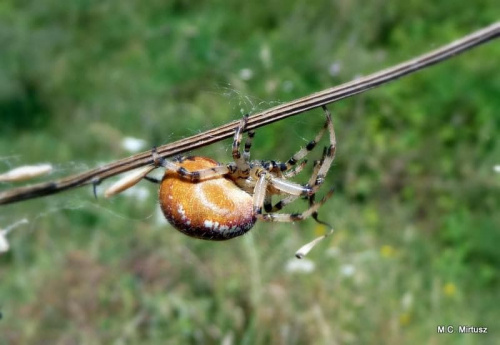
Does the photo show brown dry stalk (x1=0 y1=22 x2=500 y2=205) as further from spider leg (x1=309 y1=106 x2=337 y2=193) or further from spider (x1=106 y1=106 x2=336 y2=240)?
spider leg (x1=309 y1=106 x2=337 y2=193)

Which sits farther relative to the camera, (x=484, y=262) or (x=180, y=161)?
(x=484, y=262)

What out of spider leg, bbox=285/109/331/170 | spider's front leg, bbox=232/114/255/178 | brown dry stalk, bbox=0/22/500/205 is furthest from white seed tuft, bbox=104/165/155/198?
spider leg, bbox=285/109/331/170

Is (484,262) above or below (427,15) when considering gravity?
below

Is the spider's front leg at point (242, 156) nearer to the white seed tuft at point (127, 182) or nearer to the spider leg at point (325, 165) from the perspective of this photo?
the spider leg at point (325, 165)

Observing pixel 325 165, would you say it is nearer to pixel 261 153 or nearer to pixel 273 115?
pixel 273 115

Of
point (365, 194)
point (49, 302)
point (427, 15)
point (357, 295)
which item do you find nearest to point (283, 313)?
point (357, 295)

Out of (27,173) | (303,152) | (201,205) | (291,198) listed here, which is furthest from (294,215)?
(27,173)

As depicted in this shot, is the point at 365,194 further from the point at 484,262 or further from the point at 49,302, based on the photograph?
the point at 49,302

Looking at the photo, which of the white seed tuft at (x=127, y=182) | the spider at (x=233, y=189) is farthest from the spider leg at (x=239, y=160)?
the white seed tuft at (x=127, y=182)
